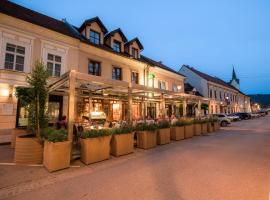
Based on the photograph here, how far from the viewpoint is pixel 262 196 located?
3.52 m

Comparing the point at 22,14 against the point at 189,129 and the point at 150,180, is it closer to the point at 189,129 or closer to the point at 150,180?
the point at 150,180

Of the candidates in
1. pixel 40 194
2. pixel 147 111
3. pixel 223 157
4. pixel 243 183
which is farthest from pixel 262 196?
pixel 147 111

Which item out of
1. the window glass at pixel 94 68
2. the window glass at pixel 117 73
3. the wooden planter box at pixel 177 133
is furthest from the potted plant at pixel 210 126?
the window glass at pixel 94 68

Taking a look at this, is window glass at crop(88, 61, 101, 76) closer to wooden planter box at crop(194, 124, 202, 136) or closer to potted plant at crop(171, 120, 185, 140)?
potted plant at crop(171, 120, 185, 140)

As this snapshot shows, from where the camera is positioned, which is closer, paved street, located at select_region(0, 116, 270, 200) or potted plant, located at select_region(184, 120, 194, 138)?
paved street, located at select_region(0, 116, 270, 200)

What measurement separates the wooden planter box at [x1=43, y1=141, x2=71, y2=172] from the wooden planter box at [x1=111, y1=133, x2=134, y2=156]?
6.34 ft

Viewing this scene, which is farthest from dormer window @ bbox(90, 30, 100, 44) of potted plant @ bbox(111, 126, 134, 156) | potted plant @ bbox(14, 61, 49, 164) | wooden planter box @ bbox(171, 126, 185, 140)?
potted plant @ bbox(111, 126, 134, 156)

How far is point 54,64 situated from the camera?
1163 cm

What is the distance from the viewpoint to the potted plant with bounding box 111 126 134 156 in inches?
268

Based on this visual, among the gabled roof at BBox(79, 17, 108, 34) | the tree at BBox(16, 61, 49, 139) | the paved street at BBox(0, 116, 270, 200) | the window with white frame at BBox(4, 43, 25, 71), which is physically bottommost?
the paved street at BBox(0, 116, 270, 200)

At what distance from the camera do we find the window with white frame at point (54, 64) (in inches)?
449

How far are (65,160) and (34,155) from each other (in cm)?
132

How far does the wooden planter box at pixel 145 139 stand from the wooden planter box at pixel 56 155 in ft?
12.2

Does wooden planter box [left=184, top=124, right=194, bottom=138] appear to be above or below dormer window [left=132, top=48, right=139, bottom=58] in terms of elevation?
below
